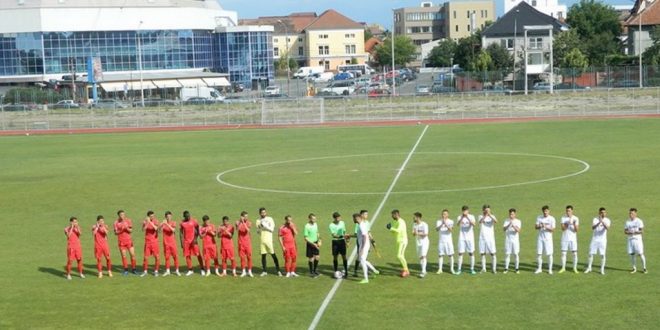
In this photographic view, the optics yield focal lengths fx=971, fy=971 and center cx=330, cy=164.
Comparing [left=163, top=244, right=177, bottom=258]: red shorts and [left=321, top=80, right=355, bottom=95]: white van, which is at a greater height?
[left=321, top=80, right=355, bottom=95]: white van

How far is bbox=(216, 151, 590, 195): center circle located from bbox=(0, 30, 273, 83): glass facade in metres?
78.6

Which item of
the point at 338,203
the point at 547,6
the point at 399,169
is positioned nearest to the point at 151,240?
the point at 338,203

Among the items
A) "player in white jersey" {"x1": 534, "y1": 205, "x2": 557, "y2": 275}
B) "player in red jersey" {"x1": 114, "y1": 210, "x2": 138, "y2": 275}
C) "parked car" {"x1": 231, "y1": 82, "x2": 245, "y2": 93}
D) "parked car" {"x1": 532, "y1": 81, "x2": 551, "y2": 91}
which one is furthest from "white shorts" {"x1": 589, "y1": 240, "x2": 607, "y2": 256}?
"parked car" {"x1": 231, "y1": 82, "x2": 245, "y2": 93}

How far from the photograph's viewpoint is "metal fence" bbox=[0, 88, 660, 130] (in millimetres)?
75812

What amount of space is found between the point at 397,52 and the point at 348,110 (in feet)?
296

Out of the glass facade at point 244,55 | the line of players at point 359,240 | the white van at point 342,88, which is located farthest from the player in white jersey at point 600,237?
the glass facade at point 244,55

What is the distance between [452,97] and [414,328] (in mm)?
64836

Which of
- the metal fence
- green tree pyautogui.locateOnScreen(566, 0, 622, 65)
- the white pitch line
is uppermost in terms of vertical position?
green tree pyautogui.locateOnScreen(566, 0, 622, 65)

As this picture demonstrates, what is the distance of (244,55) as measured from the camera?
136750mm

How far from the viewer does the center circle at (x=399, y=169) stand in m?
36.6

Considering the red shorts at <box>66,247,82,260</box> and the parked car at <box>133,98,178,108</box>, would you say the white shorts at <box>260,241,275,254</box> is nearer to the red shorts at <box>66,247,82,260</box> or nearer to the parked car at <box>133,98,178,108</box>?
the red shorts at <box>66,247,82,260</box>

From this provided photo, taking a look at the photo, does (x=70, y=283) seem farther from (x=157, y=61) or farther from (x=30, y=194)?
(x=157, y=61)

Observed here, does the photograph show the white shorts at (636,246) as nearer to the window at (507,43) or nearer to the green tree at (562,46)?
the green tree at (562,46)

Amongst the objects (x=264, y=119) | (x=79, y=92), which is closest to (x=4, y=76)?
(x=79, y=92)
